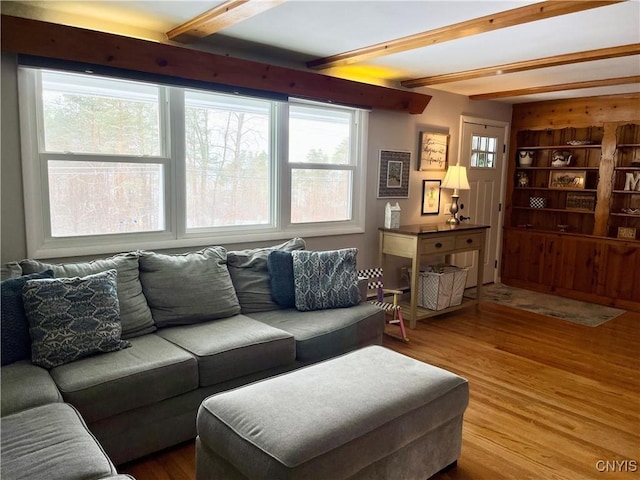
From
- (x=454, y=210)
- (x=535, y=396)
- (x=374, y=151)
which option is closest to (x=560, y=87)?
(x=454, y=210)

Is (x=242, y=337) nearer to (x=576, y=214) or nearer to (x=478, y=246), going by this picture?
(x=478, y=246)

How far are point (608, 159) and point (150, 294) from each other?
5063 millimetres

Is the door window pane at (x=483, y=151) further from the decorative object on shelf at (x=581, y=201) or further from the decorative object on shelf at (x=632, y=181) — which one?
the decorative object on shelf at (x=632, y=181)

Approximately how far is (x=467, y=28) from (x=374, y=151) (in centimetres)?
180

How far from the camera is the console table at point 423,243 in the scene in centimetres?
417

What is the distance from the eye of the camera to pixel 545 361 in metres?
3.58

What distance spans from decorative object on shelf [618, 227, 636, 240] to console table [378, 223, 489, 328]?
5.58ft

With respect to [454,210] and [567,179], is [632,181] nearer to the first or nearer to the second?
[567,179]

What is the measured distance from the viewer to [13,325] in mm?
2168

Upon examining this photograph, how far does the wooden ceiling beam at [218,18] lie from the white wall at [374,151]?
3.17 ft

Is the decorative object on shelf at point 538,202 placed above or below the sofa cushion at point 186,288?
above

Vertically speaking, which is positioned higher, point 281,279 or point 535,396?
point 281,279

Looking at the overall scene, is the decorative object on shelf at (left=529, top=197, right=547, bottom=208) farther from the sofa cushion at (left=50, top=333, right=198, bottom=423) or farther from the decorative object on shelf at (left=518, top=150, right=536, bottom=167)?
the sofa cushion at (left=50, top=333, right=198, bottom=423)

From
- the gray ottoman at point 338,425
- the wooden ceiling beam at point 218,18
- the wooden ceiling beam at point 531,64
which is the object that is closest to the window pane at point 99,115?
the wooden ceiling beam at point 218,18
